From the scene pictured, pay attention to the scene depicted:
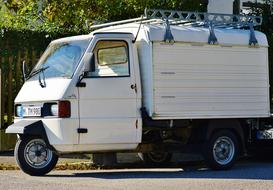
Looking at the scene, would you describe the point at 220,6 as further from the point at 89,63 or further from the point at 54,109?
the point at 54,109

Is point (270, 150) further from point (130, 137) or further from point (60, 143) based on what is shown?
point (60, 143)

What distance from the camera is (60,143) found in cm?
1156

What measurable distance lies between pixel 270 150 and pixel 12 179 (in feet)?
19.3

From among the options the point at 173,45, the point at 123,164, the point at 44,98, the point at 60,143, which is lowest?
the point at 123,164

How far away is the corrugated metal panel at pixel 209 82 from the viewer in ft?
40.3

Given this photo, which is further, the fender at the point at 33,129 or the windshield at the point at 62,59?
the windshield at the point at 62,59

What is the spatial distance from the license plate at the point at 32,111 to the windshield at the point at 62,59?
60 centimetres

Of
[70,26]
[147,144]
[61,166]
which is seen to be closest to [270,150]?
[147,144]

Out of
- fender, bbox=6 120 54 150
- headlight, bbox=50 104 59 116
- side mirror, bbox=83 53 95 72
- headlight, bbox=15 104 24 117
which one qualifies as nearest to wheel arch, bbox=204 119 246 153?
side mirror, bbox=83 53 95 72

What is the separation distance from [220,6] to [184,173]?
10230 mm

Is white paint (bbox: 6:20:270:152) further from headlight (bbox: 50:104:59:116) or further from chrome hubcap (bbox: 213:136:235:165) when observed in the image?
chrome hubcap (bbox: 213:136:235:165)

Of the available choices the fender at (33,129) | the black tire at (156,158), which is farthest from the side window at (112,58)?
the black tire at (156,158)

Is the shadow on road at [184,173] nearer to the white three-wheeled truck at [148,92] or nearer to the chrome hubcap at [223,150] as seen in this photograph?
the chrome hubcap at [223,150]

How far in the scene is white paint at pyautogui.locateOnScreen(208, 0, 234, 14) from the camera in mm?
21484
